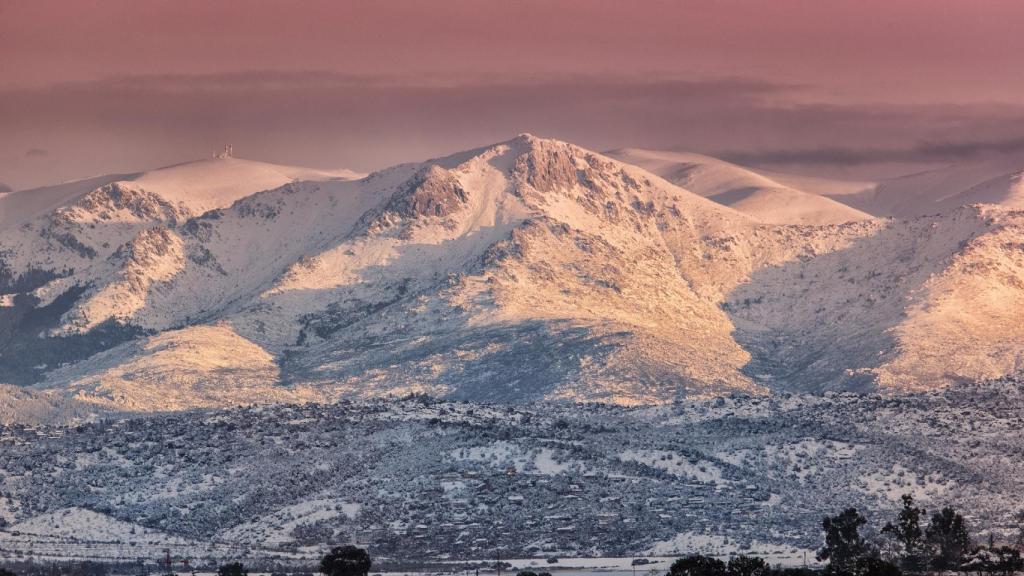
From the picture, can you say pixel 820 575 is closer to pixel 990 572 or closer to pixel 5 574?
pixel 990 572

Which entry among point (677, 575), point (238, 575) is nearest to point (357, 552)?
point (238, 575)

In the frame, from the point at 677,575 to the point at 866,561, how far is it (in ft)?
43.8

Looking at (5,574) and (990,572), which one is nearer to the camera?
(5,574)

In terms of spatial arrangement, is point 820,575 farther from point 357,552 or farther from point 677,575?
point 357,552

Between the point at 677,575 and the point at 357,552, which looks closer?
the point at 677,575

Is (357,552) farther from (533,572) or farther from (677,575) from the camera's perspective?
(677,575)

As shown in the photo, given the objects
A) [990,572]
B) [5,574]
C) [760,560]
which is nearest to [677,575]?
[760,560]

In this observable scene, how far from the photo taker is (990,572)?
196 meters

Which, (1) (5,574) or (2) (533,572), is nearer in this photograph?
(1) (5,574)

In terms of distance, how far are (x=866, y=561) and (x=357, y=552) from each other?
3511cm

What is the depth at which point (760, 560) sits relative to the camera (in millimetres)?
190625

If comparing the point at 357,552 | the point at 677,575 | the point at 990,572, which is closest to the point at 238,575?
the point at 357,552

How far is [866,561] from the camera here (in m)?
189

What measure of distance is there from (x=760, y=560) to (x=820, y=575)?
14.3 feet
